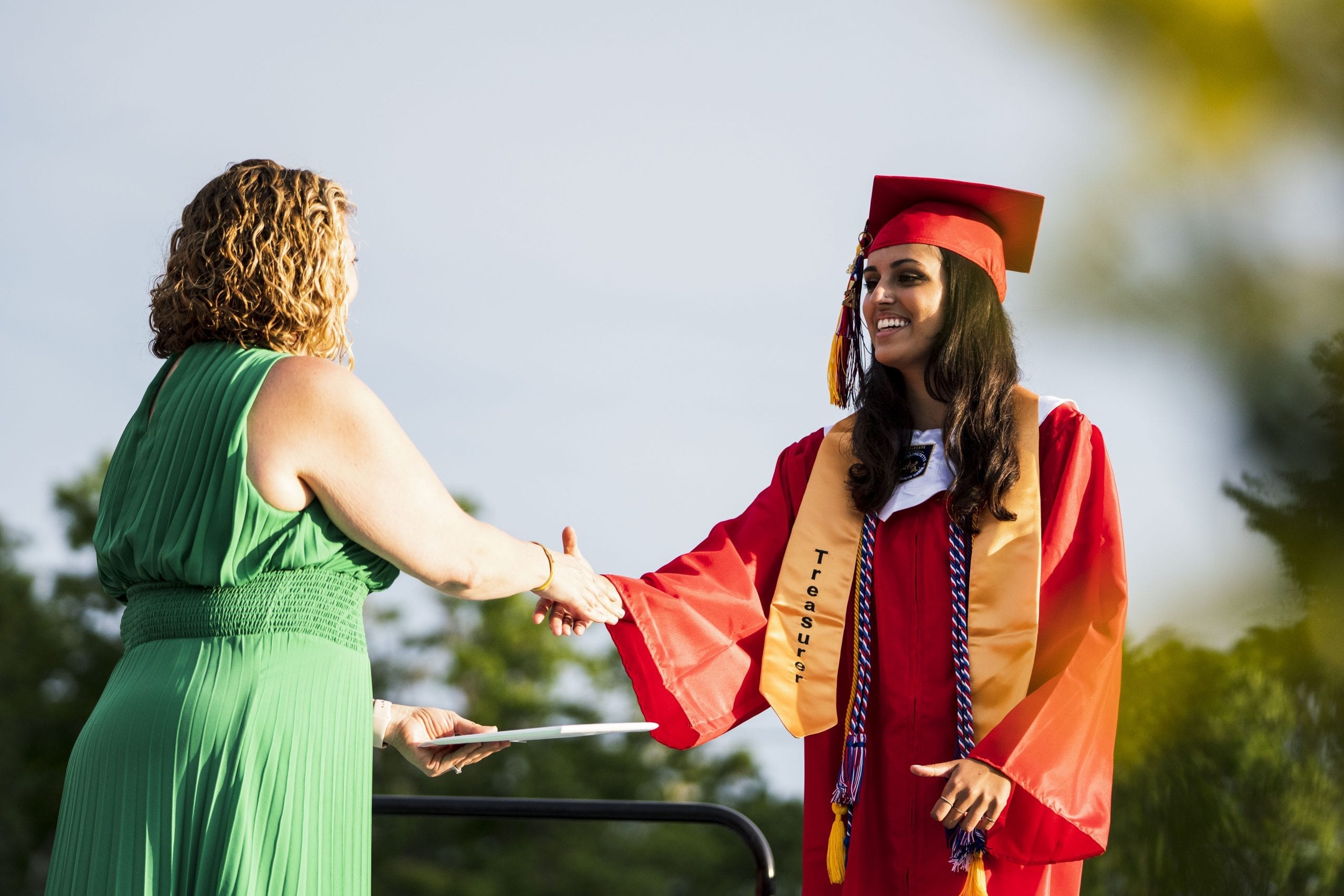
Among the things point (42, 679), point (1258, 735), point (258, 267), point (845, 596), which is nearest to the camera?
point (258, 267)

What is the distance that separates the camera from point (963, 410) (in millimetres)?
2922

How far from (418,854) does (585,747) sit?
3114 millimetres

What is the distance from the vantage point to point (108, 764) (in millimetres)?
1974

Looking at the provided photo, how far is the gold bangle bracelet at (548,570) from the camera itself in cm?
251

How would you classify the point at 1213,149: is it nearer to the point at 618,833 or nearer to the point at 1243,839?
the point at 1243,839

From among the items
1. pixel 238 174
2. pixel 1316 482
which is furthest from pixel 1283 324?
pixel 238 174

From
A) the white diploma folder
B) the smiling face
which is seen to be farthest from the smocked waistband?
the smiling face

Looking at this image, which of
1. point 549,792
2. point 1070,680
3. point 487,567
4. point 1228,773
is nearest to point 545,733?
point 487,567

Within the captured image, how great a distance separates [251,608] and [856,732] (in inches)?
51.1

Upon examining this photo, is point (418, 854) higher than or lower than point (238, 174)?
lower

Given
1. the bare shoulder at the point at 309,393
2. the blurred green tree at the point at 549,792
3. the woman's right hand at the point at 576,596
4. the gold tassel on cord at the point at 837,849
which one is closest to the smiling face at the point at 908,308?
the woman's right hand at the point at 576,596

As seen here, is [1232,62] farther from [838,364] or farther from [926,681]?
[926,681]

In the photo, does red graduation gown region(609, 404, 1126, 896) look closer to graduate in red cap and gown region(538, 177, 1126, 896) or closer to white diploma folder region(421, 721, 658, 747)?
graduate in red cap and gown region(538, 177, 1126, 896)

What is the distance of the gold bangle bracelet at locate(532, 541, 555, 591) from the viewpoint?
2512 millimetres
